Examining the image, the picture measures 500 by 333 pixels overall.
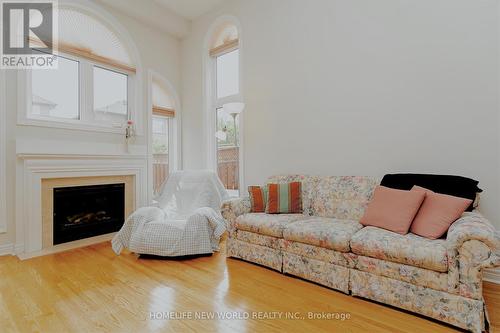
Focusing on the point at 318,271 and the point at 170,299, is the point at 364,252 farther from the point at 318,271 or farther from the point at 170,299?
the point at 170,299

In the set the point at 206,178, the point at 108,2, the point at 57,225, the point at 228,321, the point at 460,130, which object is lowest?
the point at 228,321

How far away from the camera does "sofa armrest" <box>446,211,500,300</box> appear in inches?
58.5

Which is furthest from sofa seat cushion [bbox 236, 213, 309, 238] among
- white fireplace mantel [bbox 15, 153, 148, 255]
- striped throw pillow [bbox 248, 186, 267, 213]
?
white fireplace mantel [bbox 15, 153, 148, 255]

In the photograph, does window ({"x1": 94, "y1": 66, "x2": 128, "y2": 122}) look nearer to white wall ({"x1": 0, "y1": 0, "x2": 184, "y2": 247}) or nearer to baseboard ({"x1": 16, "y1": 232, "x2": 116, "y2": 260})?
white wall ({"x1": 0, "y1": 0, "x2": 184, "y2": 247})

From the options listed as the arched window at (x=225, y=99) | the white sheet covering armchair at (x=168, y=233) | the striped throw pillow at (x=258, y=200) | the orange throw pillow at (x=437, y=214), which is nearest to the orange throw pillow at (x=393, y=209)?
the orange throw pillow at (x=437, y=214)

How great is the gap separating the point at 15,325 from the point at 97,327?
1.72ft

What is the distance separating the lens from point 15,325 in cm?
164

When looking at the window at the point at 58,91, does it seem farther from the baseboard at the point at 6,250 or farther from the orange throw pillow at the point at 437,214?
the orange throw pillow at the point at 437,214

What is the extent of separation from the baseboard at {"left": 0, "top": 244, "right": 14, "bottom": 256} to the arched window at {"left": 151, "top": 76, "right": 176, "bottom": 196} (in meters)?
1.87

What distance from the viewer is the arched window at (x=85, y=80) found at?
10.5ft

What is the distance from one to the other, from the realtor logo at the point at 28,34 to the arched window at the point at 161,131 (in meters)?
1.44

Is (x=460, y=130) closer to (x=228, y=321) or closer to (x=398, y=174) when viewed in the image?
(x=398, y=174)

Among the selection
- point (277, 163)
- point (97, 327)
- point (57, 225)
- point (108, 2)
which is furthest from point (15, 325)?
point (108, 2)

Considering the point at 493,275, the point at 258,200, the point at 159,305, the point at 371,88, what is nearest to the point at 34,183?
the point at 159,305
